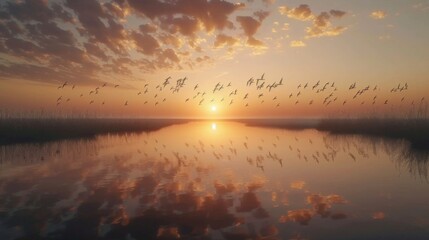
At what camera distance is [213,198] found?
13.1 metres

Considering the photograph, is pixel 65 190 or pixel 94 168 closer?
pixel 65 190

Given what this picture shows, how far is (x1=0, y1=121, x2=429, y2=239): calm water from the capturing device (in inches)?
371

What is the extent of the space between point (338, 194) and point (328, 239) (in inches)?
227

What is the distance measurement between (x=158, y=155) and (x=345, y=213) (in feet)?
62.2

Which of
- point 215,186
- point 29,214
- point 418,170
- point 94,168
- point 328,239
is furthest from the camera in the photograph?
point 94,168

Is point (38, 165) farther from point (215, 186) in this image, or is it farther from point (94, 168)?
point (215, 186)

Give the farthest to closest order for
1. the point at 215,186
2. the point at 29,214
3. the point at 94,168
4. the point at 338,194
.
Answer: the point at 94,168
the point at 215,186
the point at 338,194
the point at 29,214

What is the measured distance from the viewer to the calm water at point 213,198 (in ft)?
30.9

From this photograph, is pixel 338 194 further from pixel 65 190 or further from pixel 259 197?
pixel 65 190

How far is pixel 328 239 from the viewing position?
8719 mm

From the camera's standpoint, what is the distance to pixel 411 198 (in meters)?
13.1

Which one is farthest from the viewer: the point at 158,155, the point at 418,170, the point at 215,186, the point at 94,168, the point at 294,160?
the point at 158,155

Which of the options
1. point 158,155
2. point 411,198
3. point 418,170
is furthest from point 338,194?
point 158,155

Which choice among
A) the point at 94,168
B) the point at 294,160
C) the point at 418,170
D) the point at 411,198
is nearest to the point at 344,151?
the point at 294,160
